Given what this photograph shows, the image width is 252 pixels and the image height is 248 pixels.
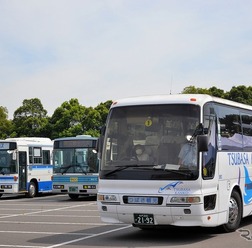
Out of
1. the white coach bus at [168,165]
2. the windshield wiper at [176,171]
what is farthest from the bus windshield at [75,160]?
the windshield wiper at [176,171]

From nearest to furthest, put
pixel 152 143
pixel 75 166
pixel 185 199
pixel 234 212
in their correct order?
pixel 185 199 < pixel 152 143 < pixel 234 212 < pixel 75 166

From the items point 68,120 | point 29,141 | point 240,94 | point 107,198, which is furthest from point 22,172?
point 240,94

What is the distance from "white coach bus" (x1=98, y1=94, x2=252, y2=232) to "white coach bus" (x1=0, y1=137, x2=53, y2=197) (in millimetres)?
15301

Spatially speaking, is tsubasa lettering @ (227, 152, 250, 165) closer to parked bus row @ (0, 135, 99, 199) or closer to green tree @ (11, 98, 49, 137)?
parked bus row @ (0, 135, 99, 199)

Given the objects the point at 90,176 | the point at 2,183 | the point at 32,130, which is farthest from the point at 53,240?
the point at 32,130

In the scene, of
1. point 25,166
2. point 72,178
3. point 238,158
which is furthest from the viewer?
point 25,166

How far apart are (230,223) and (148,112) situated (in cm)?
294

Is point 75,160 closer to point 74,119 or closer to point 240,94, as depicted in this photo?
point 240,94

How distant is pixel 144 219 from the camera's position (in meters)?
11.2

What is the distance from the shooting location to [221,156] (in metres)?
11.9

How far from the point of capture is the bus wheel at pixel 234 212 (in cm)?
1212

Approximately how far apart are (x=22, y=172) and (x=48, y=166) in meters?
2.45

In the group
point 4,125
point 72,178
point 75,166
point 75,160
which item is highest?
point 4,125

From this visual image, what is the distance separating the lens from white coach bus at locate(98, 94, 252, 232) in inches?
431
